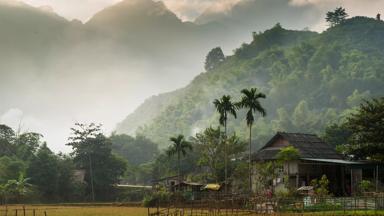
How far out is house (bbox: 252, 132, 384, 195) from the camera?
53344 millimetres

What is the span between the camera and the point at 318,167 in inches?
2258

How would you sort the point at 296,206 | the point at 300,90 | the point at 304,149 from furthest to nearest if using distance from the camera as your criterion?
1. the point at 300,90
2. the point at 304,149
3. the point at 296,206

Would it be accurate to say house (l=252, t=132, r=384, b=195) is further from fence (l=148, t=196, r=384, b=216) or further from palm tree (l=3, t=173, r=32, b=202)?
palm tree (l=3, t=173, r=32, b=202)

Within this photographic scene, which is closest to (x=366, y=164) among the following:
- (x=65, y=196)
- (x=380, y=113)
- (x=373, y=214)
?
(x=380, y=113)

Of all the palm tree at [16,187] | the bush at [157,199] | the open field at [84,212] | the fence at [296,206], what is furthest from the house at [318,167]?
the palm tree at [16,187]

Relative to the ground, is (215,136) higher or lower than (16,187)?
higher

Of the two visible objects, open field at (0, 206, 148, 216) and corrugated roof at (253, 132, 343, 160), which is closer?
open field at (0, 206, 148, 216)

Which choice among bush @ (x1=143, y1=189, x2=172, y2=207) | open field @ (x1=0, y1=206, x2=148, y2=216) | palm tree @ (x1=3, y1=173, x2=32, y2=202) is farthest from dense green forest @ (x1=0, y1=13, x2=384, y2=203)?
open field @ (x1=0, y1=206, x2=148, y2=216)

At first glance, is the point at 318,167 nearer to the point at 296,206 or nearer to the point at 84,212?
the point at 296,206

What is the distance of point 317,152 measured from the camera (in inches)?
2330

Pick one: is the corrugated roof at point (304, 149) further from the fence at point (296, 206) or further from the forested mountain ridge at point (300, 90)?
the forested mountain ridge at point (300, 90)

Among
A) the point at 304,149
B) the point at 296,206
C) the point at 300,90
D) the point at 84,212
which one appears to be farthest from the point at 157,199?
the point at 300,90

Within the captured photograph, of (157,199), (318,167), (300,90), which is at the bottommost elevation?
(157,199)

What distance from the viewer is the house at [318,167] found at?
2100 inches
